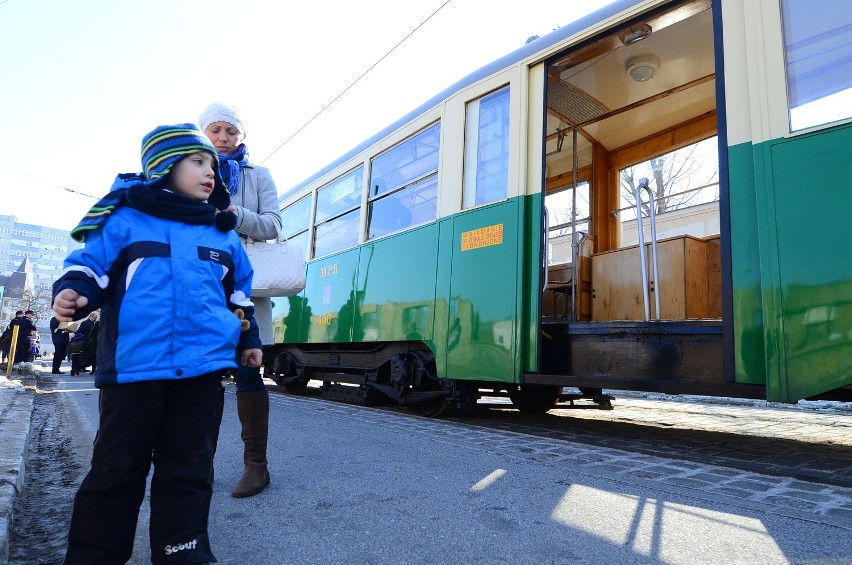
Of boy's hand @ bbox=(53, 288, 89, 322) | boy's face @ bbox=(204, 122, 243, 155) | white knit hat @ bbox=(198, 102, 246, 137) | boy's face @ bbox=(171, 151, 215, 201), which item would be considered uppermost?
white knit hat @ bbox=(198, 102, 246, 137)

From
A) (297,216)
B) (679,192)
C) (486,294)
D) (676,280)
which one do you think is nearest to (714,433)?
(676,280)

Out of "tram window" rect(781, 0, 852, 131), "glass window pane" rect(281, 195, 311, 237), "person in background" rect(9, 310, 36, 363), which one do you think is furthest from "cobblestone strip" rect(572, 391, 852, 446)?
"person in background" rect(9, 310, 36, 363)

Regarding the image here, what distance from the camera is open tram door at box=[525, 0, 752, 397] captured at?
11.8 ft

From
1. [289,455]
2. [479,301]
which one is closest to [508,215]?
[479,301]

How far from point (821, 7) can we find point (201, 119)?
3.32 metres

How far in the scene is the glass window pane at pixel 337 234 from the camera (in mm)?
6395

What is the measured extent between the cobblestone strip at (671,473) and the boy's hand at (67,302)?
2394mm

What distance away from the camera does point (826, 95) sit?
290 centimetres

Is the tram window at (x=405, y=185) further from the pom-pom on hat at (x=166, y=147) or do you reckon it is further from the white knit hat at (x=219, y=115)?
the pom-pom on hat at (x=166, y=147)

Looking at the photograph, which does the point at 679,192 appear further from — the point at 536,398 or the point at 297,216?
the point at 297,216

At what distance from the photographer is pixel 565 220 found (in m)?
6.55

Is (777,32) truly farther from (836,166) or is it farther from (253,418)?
(253,418)

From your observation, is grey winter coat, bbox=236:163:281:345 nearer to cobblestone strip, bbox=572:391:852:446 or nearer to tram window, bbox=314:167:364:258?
tram window, bbox=314:167:364:258

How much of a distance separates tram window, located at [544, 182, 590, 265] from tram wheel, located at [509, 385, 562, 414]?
4.58 ft
